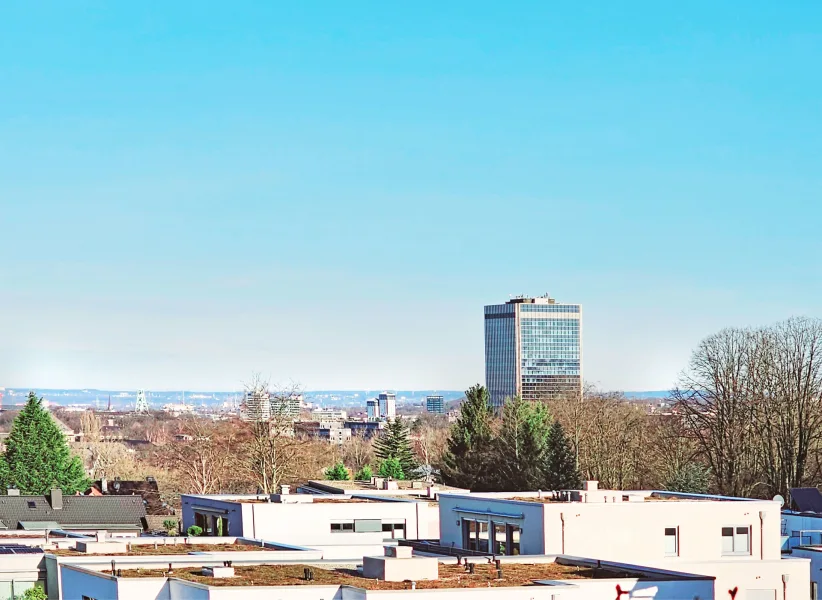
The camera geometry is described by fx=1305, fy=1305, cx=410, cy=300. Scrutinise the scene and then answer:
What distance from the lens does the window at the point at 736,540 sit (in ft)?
147

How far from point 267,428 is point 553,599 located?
8059cm

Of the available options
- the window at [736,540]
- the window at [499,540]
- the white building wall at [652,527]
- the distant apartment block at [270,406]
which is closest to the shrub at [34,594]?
the window at [499,540]

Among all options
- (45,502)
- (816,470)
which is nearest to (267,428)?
(45,502)

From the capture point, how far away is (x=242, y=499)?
5978cm

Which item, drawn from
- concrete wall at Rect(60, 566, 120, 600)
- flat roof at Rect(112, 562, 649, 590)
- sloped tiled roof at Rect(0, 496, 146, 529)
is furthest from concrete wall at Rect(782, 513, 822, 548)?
sloped tiled roof at Rect(0, 496, 146, 529)

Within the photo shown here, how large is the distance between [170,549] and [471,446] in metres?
77.6

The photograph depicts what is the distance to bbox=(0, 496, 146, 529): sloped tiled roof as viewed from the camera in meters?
78.2

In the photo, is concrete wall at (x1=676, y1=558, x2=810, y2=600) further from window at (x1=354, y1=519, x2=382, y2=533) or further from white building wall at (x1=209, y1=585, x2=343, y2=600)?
window at (x1=354, y1=519, x2=382, y2=533)

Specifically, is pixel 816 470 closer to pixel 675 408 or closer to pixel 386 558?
pixel 675 408

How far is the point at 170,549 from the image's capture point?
42000mm

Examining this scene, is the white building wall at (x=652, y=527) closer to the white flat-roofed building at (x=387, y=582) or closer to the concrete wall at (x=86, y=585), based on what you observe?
the white flat-roofed building at (x=387, y=582)

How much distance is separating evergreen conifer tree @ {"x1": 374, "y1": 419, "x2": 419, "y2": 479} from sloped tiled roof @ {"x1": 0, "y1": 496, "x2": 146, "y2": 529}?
43.6 metres

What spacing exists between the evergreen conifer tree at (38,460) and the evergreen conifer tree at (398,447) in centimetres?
2942

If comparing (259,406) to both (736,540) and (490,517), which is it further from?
(736,540)
